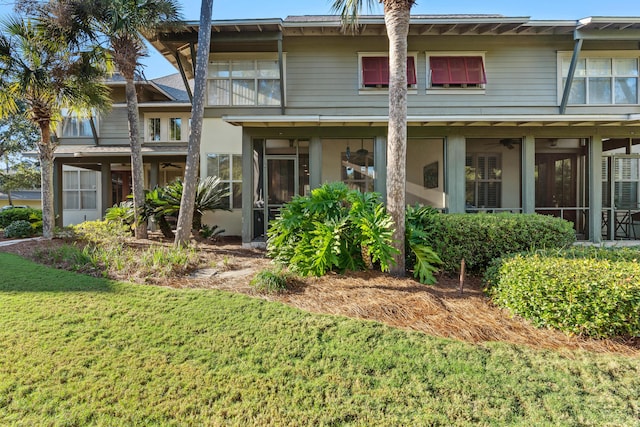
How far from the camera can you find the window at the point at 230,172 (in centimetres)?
1081

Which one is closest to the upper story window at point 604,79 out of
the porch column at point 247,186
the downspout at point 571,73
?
the downspout at point 571,73

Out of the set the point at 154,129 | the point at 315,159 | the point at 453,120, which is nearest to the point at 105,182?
the point at 154,129

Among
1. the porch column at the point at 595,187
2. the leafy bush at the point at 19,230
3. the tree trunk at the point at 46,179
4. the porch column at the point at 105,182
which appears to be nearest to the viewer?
the tree trunk at the point at 46,179

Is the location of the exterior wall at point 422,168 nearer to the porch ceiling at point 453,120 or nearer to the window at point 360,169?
the window at point 360,169

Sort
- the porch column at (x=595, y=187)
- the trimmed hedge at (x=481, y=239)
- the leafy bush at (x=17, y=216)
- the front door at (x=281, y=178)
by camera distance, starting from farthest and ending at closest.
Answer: the leafy bush at (x=17, y=216) < the front door at (x=281, y=178) < the porch column at (x=595, y=187) < the trimmed hedge at (x=481, y=239)

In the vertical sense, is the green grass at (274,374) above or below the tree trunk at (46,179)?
below

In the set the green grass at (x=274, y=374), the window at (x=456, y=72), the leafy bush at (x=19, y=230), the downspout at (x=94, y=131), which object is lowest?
the green grass at (x=274, y=374)

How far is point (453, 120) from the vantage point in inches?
331

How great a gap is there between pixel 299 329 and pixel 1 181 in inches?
1106

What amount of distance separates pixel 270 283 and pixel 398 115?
131 inches

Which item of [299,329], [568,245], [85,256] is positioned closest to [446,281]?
[568,245]

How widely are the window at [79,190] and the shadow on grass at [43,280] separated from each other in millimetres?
11158

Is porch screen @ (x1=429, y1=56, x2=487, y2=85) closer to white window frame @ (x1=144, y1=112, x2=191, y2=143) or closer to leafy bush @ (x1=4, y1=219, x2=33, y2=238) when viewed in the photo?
white window frame @ (x1=144, y1=112, x2=191, y2=143)

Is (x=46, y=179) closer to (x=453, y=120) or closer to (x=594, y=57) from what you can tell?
(x=453, y=120)
